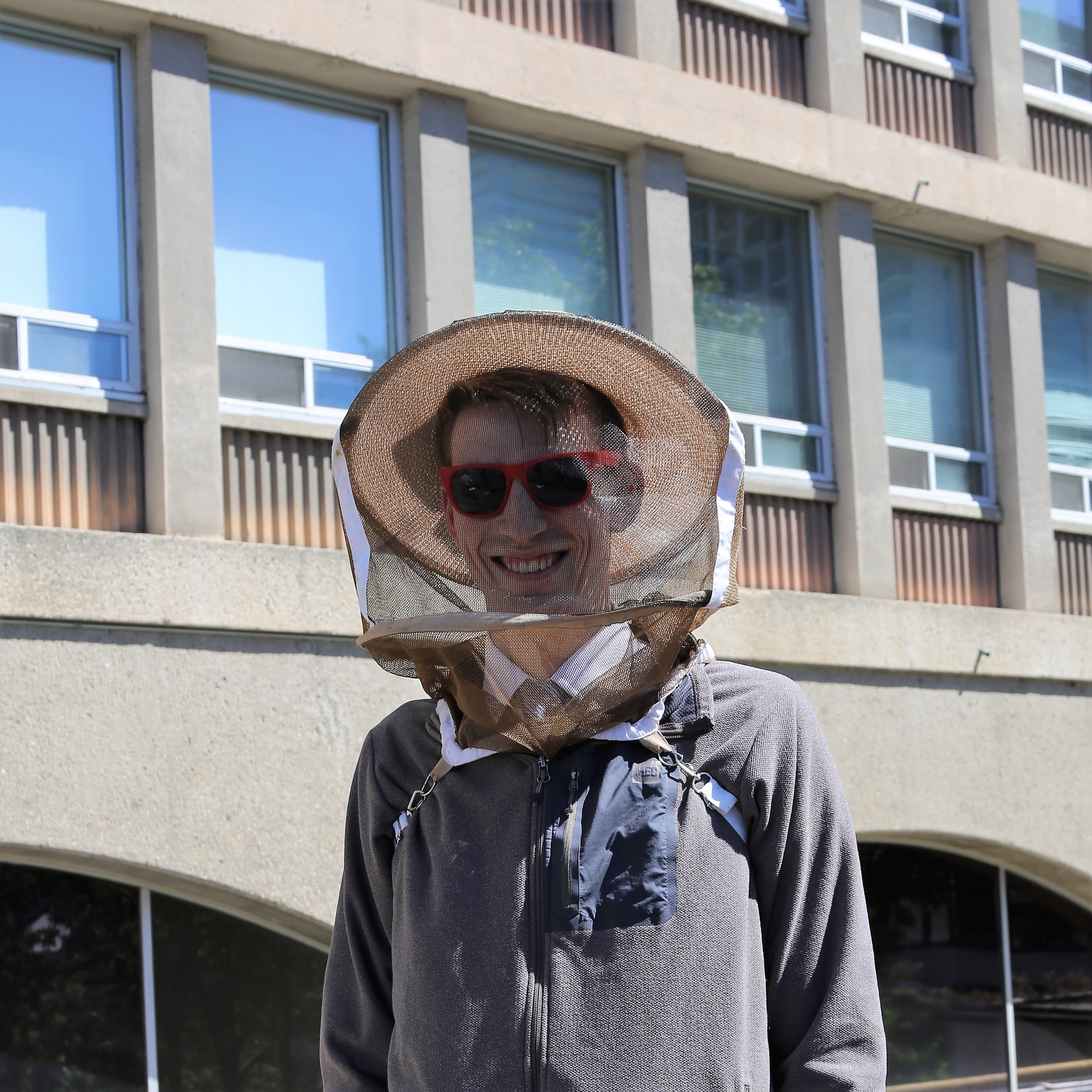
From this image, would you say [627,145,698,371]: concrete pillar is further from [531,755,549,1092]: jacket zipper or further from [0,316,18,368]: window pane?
[531,755,549,1092]: jacket zipper

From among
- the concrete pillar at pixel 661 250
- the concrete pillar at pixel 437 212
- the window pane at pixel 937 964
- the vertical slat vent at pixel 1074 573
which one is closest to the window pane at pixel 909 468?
the vertical slat vent at pixel 1074 573

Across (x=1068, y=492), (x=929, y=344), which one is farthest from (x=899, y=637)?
(x=1068, y=492)

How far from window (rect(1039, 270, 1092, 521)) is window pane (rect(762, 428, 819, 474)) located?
2007 mm

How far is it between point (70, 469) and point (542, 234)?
2.92 meters

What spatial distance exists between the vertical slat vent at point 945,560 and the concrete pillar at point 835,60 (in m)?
2.41

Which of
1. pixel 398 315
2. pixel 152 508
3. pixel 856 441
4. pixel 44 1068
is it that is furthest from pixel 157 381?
pixel 856 441

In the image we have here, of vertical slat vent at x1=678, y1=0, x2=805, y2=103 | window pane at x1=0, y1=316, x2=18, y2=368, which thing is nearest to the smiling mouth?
window pane at x1=0, y1=316, x2=18, y2=368

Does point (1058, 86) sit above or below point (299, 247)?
above

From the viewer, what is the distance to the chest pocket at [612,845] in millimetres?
2045

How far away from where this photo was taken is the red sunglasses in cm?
217

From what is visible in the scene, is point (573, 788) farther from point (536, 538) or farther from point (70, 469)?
point (70, 469)

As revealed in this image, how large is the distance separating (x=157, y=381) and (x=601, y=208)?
288 centimetres

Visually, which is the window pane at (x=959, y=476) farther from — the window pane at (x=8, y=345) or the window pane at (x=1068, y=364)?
the window pane at (x=8, y=345)

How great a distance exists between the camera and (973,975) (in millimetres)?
8711
